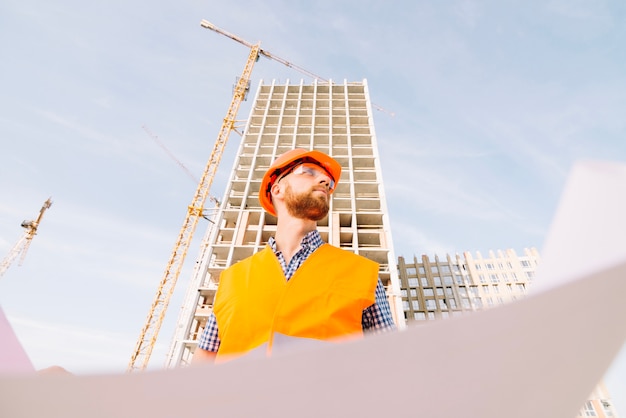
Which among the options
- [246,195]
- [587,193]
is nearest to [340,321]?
[587,193]

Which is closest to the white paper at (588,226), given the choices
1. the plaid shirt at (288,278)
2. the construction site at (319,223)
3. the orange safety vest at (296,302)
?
the orange safety vest at (296,302)

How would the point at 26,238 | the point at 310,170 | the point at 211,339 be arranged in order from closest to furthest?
1. the point at 211,339
2. the point at 310,170
3. the point at 26,238

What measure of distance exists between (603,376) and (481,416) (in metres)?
0.22

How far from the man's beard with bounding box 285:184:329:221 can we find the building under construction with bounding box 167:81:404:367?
37.4 feet

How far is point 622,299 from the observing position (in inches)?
13.4

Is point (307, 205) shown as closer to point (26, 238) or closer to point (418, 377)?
point (418, 377)

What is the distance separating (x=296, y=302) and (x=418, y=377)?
41.8 inches

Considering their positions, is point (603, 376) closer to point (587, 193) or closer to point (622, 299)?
point (622, 299)

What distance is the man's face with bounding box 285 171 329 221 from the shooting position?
1.92 metres

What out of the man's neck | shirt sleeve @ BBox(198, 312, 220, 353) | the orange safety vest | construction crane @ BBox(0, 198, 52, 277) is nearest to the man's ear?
the man's neck

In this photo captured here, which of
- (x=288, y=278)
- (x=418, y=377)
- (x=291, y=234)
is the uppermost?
(x=291, y=234)

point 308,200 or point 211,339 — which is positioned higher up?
point 308,200

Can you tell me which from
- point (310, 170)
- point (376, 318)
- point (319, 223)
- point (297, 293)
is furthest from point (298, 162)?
point (319, 223)

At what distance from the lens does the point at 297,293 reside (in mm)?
1364
